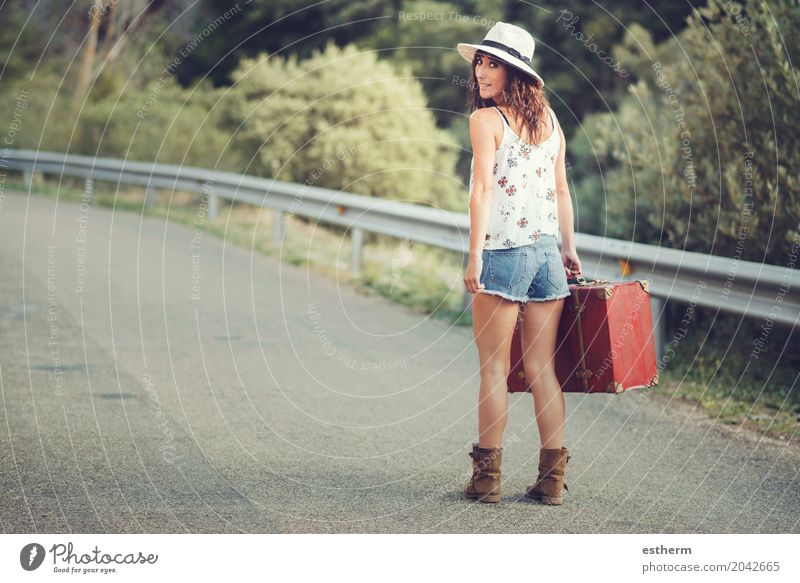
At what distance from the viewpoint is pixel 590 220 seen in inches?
880

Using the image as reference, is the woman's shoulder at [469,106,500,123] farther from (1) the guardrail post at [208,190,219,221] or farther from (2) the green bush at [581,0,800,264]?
(1) the guardrail post at [208,190,219,221]

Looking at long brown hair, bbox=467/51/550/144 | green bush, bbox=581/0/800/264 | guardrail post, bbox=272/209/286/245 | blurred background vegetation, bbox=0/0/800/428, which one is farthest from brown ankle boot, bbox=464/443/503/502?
guardrail post, bbox=272/209/286/245

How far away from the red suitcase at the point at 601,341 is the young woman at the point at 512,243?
8 cm

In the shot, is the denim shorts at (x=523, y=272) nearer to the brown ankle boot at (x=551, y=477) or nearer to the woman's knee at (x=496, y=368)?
the woman's knee at (x=496, y=368)

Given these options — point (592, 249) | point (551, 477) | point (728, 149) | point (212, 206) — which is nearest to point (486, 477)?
point (551, 477)

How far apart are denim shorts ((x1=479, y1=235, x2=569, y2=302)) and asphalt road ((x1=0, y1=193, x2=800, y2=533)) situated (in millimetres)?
963

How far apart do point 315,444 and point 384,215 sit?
626cm

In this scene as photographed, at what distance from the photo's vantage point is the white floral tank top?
491cm

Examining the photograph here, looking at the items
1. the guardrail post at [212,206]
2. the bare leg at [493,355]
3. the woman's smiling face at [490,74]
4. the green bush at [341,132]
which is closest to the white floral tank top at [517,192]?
the woman's smiling face at [490,74]

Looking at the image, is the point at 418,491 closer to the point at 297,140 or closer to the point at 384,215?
the point at 384,215

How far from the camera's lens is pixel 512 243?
492 cm

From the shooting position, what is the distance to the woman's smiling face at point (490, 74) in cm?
490

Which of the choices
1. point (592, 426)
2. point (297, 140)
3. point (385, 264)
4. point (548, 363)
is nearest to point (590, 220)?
point (297, 140)

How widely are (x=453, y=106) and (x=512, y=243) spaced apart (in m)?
30.0
